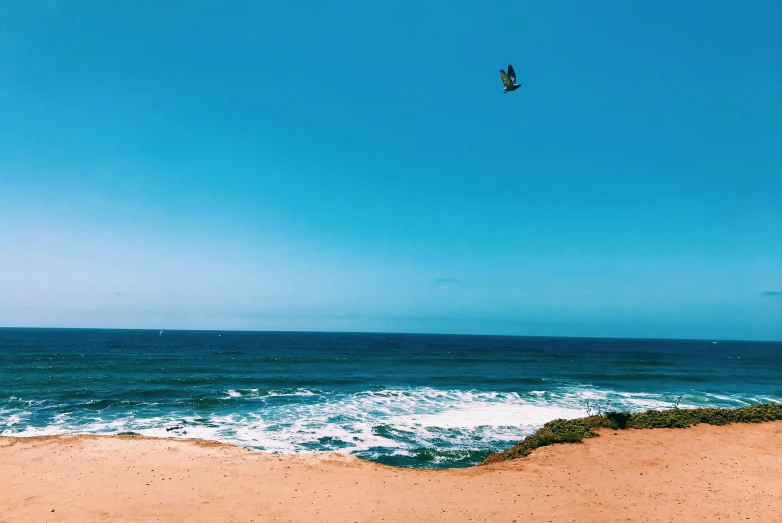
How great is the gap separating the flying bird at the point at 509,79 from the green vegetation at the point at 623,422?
1265 cm

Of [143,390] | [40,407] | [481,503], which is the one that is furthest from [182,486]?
[143,390]

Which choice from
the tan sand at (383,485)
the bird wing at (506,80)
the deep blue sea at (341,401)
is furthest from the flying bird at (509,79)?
the deep blue sea at (341,401)

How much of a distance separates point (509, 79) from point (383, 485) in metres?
13.0

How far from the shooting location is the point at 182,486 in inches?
468

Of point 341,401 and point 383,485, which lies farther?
point 341,401

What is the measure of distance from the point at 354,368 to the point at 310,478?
41171 mm

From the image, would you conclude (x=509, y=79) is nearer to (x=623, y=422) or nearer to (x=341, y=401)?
(x=623, y=422)

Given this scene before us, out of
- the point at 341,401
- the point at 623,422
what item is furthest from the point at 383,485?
the point at 341,401

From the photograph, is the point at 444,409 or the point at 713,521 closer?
the point at 713,521

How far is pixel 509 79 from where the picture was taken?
516 inches

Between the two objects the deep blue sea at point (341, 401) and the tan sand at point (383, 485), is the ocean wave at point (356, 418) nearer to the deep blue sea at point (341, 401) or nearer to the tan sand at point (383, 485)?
the deep blue sea at point (341, 401)

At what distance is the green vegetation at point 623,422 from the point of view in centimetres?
1573

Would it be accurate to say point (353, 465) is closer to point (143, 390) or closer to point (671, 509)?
point (671, 509)

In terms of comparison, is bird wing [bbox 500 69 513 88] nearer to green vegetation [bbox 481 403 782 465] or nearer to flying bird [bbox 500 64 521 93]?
flying bird [bbox 500 64 521 93]
